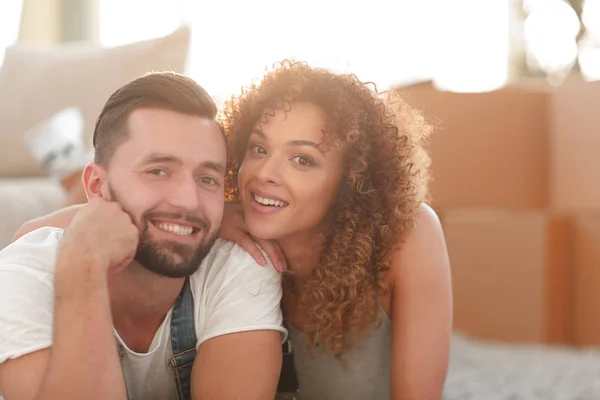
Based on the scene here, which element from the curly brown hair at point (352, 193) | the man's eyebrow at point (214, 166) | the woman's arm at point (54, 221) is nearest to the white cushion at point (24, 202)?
the woman's arm at point (54, 221)

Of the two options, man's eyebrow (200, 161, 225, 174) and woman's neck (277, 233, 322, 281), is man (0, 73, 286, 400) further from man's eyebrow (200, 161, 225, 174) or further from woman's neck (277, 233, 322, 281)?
woman's neck (277, 233, 322, 281)

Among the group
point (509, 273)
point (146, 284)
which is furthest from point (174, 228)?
point (509, 273)

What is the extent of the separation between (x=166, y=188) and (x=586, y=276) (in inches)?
64.7

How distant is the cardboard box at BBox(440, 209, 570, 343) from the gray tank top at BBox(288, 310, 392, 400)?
0.98 metres

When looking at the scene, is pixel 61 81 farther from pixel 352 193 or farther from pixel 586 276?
pixel 586 276

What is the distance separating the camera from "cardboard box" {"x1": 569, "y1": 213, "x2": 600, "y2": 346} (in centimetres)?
239

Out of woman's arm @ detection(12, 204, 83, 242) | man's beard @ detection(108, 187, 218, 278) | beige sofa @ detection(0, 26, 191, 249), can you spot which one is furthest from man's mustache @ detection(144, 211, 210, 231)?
beige sofa @ detection(0, 26, 191, 249)

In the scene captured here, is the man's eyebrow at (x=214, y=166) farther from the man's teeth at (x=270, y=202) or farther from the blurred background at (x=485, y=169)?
the blurred background at (x=485, y=169)

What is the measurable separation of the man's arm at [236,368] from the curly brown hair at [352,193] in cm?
22

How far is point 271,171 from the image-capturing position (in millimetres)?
1403

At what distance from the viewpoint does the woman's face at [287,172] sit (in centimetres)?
142

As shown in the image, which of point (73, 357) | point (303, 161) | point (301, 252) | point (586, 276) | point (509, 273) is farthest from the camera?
point (509, 273)

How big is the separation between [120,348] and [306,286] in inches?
15.8

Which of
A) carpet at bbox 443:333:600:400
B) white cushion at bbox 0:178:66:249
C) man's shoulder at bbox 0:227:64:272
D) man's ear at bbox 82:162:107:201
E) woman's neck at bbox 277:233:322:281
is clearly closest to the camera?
man's shoulder at bbox 0:227:64:272
